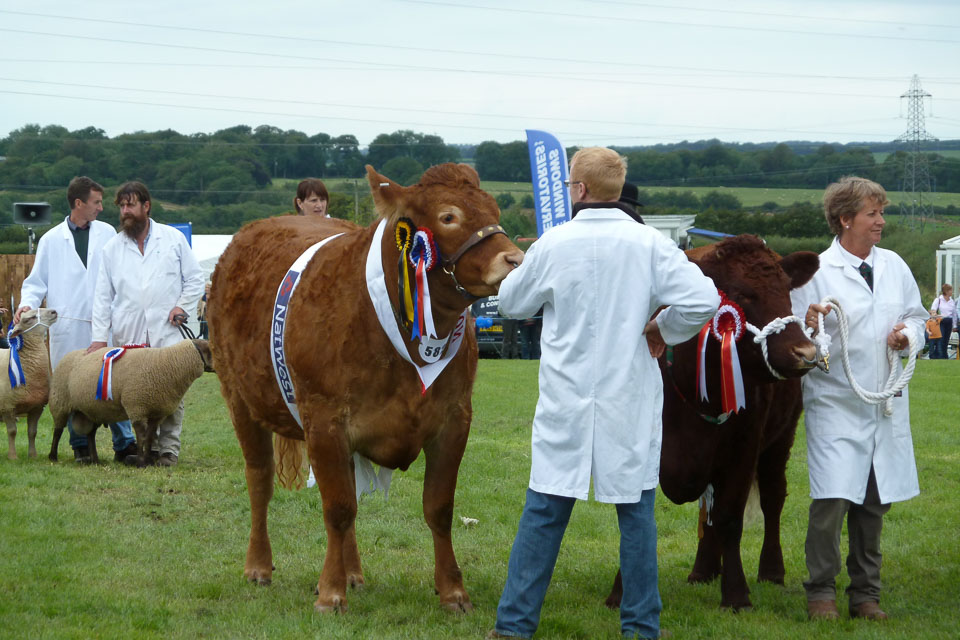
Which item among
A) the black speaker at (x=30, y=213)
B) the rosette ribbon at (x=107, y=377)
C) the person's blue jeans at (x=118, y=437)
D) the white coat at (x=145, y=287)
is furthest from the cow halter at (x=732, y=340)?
the black speaker at (x=30, y=213)

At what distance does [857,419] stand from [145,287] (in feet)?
20.0

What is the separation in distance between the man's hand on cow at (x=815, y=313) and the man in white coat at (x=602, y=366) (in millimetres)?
850

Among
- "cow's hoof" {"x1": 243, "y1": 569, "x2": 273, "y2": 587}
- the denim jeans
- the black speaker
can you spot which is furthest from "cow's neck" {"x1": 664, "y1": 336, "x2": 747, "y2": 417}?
the black speaker

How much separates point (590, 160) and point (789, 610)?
2470mm

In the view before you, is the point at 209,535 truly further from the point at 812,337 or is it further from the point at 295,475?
the point at 812,337

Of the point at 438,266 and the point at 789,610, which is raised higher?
the point at 438,266

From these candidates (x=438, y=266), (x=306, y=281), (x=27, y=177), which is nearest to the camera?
(x=438, y=266)

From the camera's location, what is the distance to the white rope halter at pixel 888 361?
4.96m

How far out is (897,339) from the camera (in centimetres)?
510

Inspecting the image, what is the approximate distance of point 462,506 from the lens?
26.3 ft

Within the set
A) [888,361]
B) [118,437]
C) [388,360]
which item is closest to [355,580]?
[388,360]

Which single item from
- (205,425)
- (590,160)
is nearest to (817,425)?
(590,160)

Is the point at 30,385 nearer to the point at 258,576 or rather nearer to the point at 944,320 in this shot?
the point at 258,576

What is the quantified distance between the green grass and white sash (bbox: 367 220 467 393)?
117 cm
